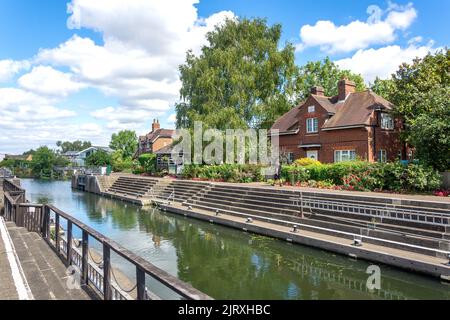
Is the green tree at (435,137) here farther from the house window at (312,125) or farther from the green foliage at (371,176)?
the house window at (312,125)

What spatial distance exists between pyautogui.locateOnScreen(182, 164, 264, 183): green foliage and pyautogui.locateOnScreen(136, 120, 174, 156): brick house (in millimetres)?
31629

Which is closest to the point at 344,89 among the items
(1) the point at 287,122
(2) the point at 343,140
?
(2) the point at 343,140

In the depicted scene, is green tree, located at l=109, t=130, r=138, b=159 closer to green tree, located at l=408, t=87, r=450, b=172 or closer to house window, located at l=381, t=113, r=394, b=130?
house window, located at l=381, t=113, r=394, b=130

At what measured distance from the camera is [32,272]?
579 centimetres

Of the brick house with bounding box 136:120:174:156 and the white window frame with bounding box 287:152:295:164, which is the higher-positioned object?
the brick house with bounding box 136:120:174:156

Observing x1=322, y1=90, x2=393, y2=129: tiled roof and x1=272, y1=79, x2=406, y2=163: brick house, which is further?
x1=322, y1=90, x2=393, y2=129: tiled roof

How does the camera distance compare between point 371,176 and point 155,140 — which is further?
point 155,140

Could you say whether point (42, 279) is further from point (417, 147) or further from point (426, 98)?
point (426, 98)

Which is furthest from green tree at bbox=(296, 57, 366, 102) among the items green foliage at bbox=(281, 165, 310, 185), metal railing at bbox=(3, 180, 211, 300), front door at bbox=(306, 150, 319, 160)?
metal railing at bbox=(3, 180, 211, 300)

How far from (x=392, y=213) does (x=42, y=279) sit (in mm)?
11179

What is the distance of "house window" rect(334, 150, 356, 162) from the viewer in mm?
26853

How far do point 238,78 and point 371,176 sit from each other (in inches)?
679

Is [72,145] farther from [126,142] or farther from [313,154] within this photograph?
[313,154]

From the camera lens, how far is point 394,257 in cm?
962
